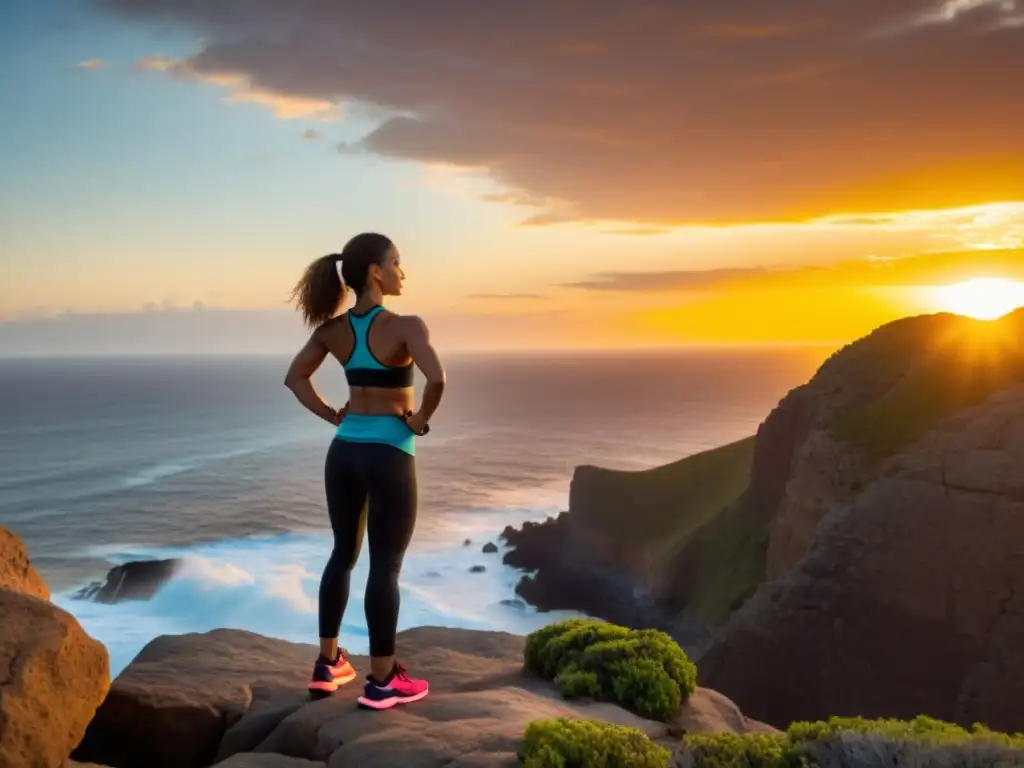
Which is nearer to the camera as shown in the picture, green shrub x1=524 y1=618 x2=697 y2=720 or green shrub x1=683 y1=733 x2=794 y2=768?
green shrub x1=683 y1=733 x2=794 y2=768

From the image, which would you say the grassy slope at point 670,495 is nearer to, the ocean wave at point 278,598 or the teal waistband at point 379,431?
the ocean wave at point 278,598

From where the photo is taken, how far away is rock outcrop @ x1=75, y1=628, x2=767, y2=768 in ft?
21.3

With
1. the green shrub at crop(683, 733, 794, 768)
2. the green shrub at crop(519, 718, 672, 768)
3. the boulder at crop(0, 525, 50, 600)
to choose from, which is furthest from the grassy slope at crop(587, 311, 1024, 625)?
the boulder at crop(0, 525, 50, 600)

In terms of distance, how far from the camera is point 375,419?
7.19 metres

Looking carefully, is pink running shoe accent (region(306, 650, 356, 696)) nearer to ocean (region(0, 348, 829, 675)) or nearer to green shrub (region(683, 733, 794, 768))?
green shrub (region(683, 733, 794, 768))

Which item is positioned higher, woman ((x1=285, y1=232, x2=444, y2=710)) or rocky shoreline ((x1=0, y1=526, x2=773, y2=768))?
woman ((x1=285, y1=232, x2=444, y2=710))

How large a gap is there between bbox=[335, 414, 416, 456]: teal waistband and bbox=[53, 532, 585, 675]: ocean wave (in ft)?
102

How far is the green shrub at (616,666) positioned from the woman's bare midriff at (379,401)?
3.35m

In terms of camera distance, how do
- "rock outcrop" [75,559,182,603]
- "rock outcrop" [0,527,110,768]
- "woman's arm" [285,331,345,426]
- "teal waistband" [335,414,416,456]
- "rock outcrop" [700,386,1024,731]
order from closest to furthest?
"rock outcrop" [0,527,110,768] < "teal waistband" [335,414,416,456] < "woman's arm" [285,331,345,426] < "rock outcrop" [700,386,1024,731] < "rock outcrop" [75,559,182,603]

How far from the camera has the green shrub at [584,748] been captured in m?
5.88

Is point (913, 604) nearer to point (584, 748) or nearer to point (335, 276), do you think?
point (584, 748)

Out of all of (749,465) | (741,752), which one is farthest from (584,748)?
(749,465)

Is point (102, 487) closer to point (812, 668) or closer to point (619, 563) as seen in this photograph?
point (619, 563)

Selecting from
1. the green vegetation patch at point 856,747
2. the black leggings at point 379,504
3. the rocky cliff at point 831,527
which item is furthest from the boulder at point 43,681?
the rocky cliff at point 831,527
